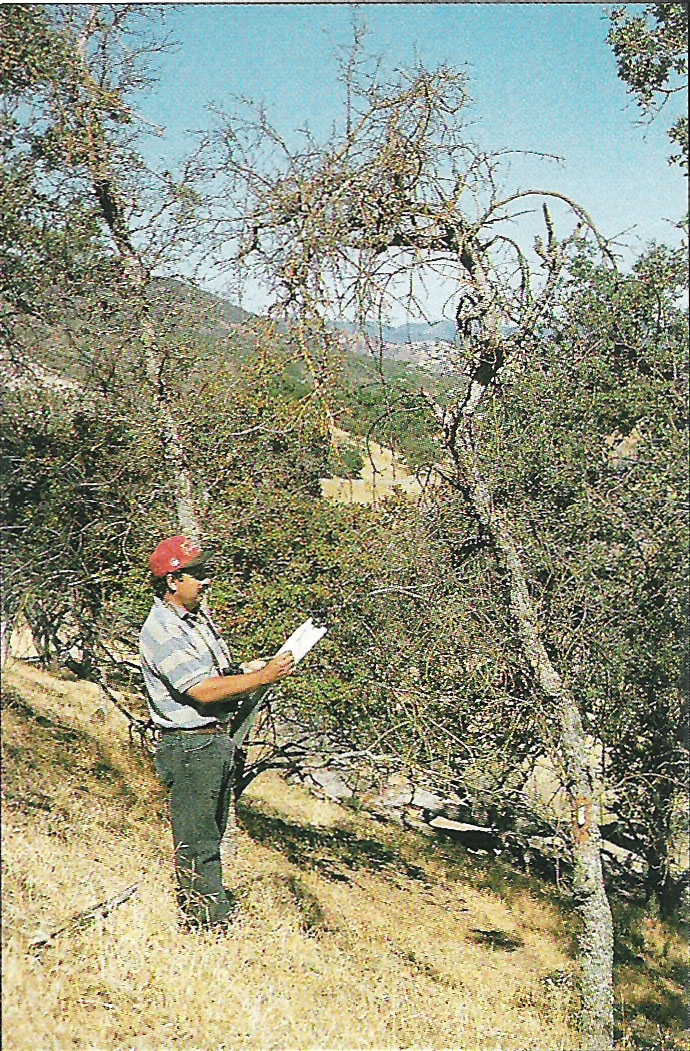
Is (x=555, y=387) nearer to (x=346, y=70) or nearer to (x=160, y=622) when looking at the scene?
(x=346, y=70)

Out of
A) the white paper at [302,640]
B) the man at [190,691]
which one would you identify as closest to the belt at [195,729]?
the man at [190,691]

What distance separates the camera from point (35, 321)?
3617 mm

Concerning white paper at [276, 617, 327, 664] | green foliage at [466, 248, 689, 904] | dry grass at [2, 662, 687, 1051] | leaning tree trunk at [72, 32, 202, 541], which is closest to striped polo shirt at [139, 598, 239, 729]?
white paper at [276, 617, 327, 664]

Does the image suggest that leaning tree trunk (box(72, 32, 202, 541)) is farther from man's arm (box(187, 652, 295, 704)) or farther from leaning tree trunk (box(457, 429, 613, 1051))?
man's arm (box(187, 652, 295, 704))

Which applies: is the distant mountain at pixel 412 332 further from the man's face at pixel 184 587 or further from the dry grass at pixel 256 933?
the dry grass at pixel 256 933

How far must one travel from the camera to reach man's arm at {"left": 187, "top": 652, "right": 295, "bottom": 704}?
6.83ft

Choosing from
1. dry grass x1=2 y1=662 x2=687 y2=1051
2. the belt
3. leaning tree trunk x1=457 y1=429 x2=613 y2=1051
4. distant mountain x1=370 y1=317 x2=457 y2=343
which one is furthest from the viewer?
distant mountain x1=370 y1=317 x2=457 y2=343

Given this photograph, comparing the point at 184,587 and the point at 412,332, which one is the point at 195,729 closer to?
the point at 184,587

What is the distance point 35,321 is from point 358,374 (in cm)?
117

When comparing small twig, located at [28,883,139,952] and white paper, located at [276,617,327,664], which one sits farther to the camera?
small twig, located at [28,883,139,952]

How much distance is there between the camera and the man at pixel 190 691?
85.2 inches

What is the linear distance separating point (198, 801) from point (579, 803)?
43.6 inches

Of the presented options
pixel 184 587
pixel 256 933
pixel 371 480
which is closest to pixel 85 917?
pixel 256 933

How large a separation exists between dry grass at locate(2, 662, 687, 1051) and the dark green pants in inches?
4.9
